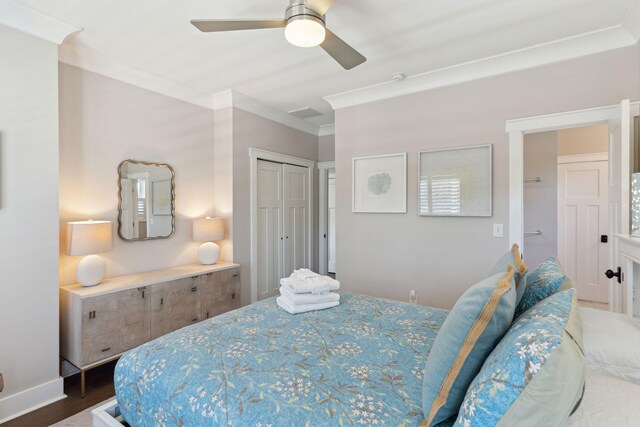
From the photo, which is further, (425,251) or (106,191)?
(425,251)

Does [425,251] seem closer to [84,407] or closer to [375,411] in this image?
[375,411]

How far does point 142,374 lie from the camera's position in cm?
130

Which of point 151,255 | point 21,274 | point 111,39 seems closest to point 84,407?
point 21,274

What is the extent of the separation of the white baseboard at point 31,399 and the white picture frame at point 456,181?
3.31 m

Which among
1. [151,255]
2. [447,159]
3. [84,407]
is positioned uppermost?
→ [447,159]

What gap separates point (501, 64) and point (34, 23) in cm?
359

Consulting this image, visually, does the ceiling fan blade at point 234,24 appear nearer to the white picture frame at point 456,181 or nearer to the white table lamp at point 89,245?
the white table lamp at point 89,245

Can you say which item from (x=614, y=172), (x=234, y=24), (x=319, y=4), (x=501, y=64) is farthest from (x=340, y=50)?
(x=614, y=172)

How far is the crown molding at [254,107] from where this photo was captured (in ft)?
11.9

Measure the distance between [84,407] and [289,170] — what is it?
130 inches

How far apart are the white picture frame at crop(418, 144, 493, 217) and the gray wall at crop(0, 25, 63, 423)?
3117mm

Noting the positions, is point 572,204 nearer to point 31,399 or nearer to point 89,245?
point 89,245

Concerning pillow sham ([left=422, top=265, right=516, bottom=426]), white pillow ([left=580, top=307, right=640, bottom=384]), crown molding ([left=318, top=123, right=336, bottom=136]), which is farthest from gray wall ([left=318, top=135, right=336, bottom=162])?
pillow sham ([left=422, top=265, right=516, bottom=426])

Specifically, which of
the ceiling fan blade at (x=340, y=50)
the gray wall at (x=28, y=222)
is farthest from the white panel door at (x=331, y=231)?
the gray wall at (x=28, y=222)
